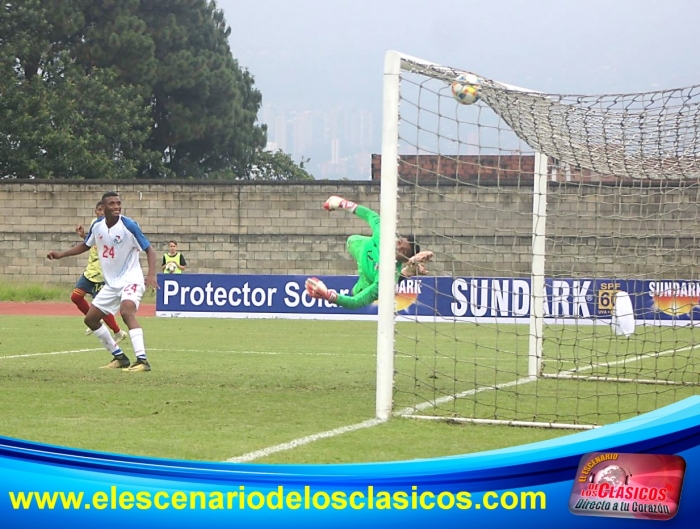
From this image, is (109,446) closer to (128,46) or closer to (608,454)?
(608,454)

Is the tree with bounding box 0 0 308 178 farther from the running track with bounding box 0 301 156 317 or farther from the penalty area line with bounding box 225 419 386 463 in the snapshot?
the penalty area line with bounding box 225 419 386 463

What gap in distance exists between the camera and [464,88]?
8.56m

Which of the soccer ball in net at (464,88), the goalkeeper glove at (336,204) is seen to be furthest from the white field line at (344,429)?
the soccer ball in net at (464,88)

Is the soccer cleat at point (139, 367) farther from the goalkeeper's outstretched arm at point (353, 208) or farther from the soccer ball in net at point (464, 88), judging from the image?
the soccer ball in net at point (464, 88)

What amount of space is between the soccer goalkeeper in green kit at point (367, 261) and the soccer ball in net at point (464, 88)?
1.25 metres

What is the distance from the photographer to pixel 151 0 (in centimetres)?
5850

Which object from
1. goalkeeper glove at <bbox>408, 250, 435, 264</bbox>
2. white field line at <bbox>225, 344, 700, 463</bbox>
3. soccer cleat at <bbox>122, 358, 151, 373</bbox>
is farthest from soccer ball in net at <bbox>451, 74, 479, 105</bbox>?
soccer cleat at <bbox>122, 358, 151, 373</bbox>

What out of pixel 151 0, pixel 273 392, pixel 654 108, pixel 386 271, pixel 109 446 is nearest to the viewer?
pixel 109 446

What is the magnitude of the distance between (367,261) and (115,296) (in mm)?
2853

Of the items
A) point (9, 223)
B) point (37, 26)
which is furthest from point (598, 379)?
point (37, 26)

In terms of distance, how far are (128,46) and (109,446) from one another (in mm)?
49851

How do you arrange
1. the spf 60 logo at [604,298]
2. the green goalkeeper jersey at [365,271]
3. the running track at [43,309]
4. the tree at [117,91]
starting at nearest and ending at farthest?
the green goalkeeper jersey at [365,271] < the spf 60 logo at [604,298] < the running track at [43,309] < the tree at [117,91]

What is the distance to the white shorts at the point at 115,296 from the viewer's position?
11.4 meters

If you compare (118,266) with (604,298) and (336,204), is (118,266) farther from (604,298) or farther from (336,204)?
(604,298)
